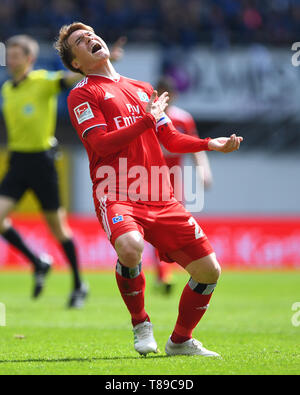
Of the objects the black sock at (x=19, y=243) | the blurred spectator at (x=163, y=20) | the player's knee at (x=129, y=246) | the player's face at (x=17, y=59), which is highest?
the blurred spectator at (x=163, y=20)

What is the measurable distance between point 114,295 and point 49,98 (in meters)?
2.73

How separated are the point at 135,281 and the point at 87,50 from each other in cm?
158

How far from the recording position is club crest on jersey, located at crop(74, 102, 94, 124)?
500 cm

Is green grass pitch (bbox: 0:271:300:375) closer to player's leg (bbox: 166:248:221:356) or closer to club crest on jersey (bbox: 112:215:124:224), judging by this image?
player's leg (bbox: 166:248:221:356)

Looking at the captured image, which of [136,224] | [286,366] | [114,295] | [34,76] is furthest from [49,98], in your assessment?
[286,366]

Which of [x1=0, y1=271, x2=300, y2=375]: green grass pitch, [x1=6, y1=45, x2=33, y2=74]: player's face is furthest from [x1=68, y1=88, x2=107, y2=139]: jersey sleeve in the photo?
[x1=6, y1=45, x2=33, y2=74]: player's face

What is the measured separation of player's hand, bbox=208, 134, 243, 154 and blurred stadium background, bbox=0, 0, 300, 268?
45.7 feet

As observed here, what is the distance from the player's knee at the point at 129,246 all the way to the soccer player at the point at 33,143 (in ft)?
11.7

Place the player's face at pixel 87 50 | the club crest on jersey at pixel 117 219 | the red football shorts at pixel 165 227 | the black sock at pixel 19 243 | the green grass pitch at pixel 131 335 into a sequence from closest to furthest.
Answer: the green grass pitch at pixel 131 335 < the club crest on jersey at pixel 117 219 < the red football shorts at pixel 165 227 < the player's face at pixel 87 50 < the black sock at pixel 19 243

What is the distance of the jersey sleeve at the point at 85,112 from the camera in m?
4.98

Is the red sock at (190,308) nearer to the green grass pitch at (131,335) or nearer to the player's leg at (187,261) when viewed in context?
the player's leg at (187,261)

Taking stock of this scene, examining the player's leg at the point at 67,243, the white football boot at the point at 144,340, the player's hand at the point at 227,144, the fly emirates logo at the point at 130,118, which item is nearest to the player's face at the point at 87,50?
the fly emirates logo at the point at 130,118

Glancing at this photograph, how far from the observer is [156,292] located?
992 cm

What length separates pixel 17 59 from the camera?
835cm
